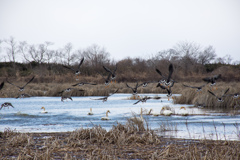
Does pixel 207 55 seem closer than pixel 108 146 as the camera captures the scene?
No

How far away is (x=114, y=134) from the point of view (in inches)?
327

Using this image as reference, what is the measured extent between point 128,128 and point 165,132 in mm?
2006

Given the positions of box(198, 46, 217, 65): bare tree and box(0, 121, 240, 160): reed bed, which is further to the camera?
box(198, 46, 217, 65): bare tree

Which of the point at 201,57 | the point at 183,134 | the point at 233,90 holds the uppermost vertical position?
the point at 201,57

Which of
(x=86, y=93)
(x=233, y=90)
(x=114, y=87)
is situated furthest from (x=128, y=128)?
(x=114, y=87)

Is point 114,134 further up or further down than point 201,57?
further down

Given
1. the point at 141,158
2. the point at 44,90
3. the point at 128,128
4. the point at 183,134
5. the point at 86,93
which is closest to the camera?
the point at 141,158

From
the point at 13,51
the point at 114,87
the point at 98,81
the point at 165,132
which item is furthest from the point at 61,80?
the point at 13,51

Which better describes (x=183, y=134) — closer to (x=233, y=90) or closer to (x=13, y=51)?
(x=233, y=90)

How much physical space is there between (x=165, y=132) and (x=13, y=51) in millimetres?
69728

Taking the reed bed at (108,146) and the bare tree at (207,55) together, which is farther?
the bare tree at (207,55)

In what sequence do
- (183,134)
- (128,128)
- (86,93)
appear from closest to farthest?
(128,128) → (183,134) → (86,93)

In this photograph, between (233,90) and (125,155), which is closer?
(125,155)

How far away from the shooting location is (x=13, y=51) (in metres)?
73.1
